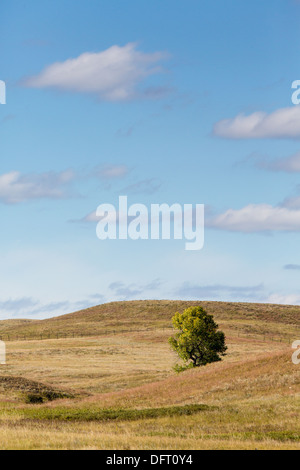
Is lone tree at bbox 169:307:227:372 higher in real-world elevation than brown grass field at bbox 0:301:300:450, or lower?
higher

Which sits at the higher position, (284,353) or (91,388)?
(284,353)

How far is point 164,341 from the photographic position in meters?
143

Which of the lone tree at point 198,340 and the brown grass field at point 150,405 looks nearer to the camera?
the brown grass field at point 150,405

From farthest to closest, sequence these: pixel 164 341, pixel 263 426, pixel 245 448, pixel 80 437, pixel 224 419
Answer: pixel 164 341 < pixel 224 419 < pixel 263 426 < pixel 80 437 < pixel 245 448

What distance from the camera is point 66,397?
61.3 m

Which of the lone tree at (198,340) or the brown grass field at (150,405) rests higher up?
the lone tree at (198,340)

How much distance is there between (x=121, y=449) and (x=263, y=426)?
1371 centimetres

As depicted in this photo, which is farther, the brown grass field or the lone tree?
the lone tree

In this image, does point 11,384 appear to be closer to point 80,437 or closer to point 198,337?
point 198,337

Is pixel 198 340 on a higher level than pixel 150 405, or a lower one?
higher

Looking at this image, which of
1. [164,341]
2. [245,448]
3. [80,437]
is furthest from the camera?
[164,341]

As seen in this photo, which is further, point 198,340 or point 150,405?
point 198,340
